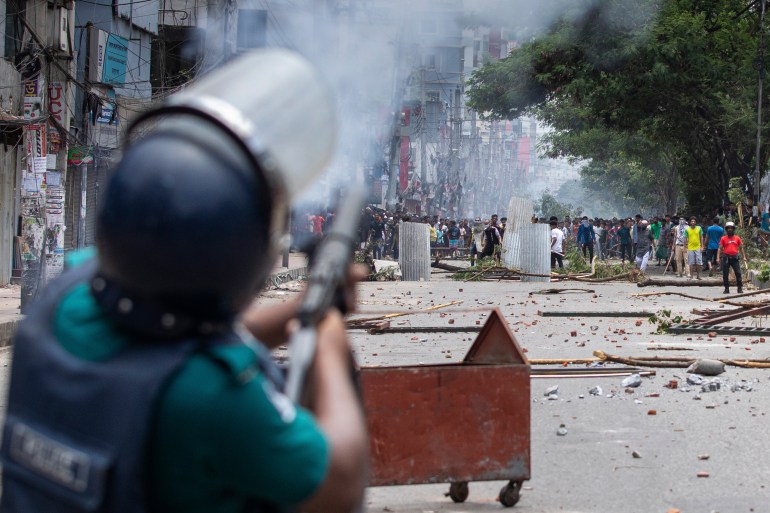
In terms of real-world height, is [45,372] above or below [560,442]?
above

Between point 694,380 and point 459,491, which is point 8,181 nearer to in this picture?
point 694,380

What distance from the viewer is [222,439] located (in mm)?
1289

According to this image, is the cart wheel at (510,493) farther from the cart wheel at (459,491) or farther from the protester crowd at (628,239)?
the protester crowd at (628,239)

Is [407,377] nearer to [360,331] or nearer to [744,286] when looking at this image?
[360,331]

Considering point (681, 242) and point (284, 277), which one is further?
point (681, 242)

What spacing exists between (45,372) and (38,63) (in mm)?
17743

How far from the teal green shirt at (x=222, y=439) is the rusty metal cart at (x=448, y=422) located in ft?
11.9

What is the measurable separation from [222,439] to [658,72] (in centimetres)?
2864

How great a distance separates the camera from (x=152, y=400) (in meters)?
1.29

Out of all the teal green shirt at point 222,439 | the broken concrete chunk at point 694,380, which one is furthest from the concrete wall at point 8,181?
the teal green shirt at point 222,439

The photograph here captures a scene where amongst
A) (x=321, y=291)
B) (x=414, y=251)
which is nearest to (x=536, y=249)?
(x=414, y=251)

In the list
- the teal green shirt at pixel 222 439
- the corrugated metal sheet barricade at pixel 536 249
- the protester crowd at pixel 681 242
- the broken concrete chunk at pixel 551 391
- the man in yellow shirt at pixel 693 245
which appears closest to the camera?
the teal green shirt at pixel 222 439

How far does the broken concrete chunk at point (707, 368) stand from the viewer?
9058 mm

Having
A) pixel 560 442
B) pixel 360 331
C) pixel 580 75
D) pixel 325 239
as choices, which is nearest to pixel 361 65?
pixel 580 75
